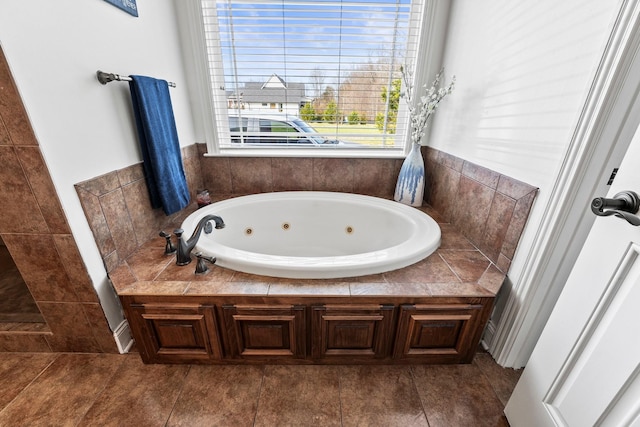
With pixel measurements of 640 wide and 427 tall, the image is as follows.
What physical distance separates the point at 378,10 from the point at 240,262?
184 centimetres

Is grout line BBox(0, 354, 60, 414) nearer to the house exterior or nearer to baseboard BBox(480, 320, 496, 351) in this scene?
the house exterior

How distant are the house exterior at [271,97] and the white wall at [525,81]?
3.49 feet

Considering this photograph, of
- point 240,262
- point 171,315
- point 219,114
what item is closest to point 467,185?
point 240,262

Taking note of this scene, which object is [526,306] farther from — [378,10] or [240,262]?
[378,10]

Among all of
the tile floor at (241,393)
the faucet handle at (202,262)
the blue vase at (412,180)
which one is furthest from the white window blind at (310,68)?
the tile floor at (241,393)

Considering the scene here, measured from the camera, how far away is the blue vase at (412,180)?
6.31 feet

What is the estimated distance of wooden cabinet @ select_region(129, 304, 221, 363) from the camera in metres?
1.16

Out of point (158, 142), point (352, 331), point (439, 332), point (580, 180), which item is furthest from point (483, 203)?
point (158, 142)

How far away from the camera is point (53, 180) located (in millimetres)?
993

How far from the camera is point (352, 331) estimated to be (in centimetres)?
122

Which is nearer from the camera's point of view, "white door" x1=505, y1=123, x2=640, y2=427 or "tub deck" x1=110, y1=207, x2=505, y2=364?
"white door" x1=505, y1=123, x2=640, y2=427

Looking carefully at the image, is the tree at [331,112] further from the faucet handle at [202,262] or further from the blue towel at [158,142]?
the faucet handle at [202,262]

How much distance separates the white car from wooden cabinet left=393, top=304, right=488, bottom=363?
57.1 inches

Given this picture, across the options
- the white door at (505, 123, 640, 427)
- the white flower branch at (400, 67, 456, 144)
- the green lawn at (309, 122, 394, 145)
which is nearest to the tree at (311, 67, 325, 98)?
the green lawn at (309, 122, 394, 145)
